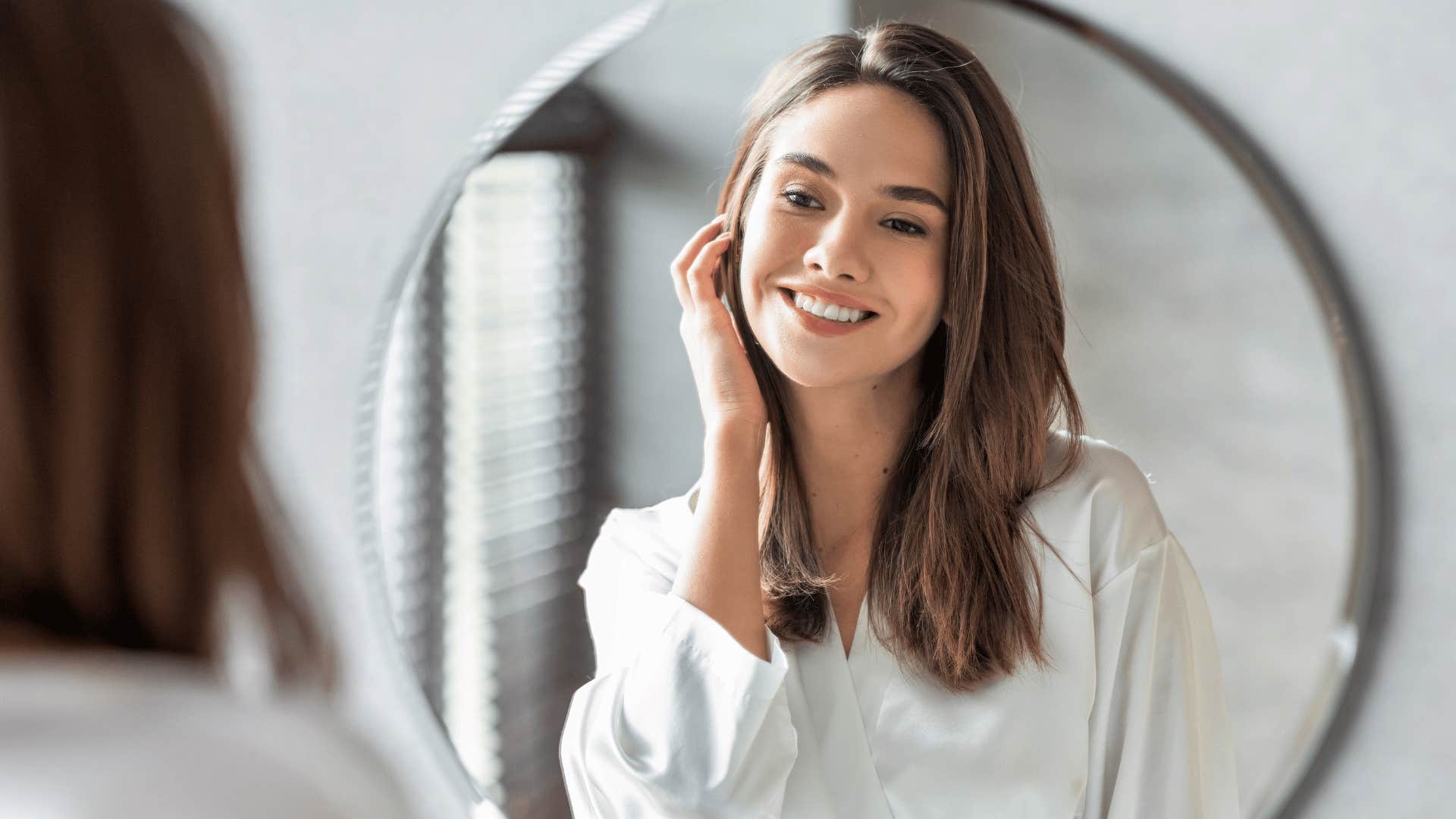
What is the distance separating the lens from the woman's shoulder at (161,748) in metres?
0.34

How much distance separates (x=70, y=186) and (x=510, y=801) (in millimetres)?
468

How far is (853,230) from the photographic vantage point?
0.59 m

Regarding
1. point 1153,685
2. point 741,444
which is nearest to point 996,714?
point 1153,685

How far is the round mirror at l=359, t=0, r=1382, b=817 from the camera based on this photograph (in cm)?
59

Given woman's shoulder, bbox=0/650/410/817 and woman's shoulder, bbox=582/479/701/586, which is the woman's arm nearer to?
woman's shoulder, bbox=582/479/701/586

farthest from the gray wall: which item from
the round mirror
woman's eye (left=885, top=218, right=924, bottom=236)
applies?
woman's eye (left=885, top=218, right=924, bottom=236)

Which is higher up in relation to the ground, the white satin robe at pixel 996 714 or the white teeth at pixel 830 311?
the white teeth at pixel 830 311

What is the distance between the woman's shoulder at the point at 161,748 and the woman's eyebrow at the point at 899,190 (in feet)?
1.11

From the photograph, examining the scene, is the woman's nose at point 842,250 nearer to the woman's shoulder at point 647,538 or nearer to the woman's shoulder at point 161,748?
the woman's shoulder at point 647,538

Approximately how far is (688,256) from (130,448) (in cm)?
33

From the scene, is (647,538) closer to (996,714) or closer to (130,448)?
(996,714)

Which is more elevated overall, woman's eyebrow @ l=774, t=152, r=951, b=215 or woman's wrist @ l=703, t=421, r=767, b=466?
woman's eyebrow @ l=774, t=152, r=951, b=215

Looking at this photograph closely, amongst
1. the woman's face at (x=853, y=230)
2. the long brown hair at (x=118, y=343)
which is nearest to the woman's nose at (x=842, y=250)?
the woman's face at (x=853, y=230)

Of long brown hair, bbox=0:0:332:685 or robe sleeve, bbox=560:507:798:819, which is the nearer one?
long brown hair, bbox=0:0:332:685
